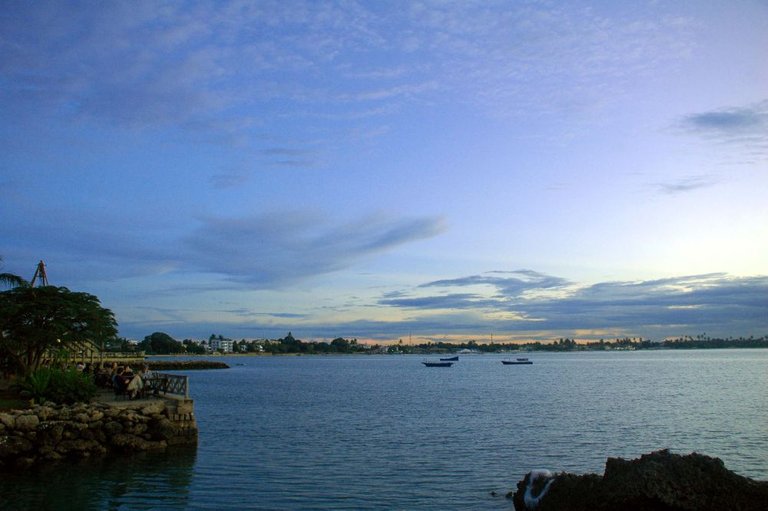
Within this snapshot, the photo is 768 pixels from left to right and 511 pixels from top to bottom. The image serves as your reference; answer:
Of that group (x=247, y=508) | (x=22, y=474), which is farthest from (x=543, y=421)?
(x=22, y=474)

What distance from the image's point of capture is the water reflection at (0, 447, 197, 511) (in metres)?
17.0

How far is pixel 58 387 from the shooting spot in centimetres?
2677

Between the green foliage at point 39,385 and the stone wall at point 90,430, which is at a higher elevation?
the green foliage at point 39,385

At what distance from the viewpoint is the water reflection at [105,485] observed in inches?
669

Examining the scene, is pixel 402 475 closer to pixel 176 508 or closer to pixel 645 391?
pixel 176 508

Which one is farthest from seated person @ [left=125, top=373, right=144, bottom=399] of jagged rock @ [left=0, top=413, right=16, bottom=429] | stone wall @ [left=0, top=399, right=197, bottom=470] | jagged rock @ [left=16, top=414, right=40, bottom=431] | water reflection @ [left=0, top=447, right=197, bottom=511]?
jagged rock @ [left=0, top=413, right=16, bottom=429]

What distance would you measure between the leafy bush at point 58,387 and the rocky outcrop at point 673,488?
2194 cm

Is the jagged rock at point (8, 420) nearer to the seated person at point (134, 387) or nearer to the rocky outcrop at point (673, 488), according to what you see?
the seated person at point (134, 387)

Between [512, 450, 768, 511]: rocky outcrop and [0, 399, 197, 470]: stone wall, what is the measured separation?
1775cm

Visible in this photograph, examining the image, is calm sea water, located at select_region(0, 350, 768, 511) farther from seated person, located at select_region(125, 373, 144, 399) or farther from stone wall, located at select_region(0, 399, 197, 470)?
seated person, located at select_region(125, 373, 144, 399)

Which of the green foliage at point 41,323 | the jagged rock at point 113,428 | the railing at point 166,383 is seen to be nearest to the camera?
the jagged rock at point 113,428

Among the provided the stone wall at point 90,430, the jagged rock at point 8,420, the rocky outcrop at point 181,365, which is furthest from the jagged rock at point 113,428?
the rocky outcrop at point 181,365

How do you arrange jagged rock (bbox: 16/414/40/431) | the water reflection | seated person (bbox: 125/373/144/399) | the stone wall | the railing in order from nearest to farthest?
1. the water reflection
2. the stone wall
3. jagged rock (bbox: 16/414/40/431)
4. seated person (bbox: 125/373/144/399)
5. the railing

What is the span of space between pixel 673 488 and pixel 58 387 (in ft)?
79.9
